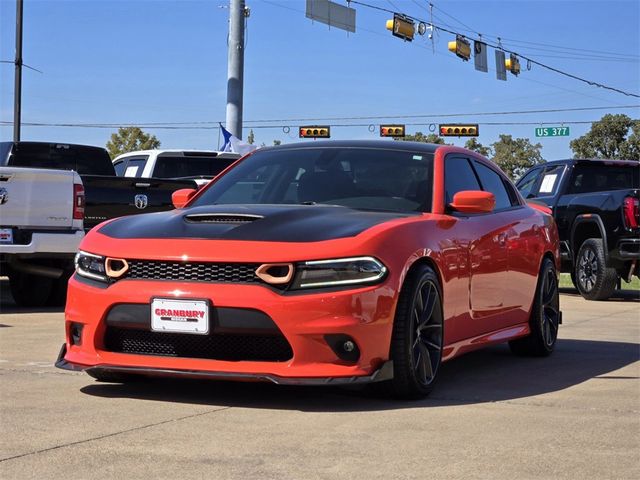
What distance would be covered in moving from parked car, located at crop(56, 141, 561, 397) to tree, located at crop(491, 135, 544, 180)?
296ft

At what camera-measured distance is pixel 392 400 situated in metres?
5.87

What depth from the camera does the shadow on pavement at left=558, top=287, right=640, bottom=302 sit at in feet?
50.5

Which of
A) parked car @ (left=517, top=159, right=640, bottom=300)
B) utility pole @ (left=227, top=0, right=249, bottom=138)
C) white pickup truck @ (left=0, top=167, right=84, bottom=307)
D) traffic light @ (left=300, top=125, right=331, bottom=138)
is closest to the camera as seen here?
white pickup truck @ (left=0, top=167, right=84, bottom=307)

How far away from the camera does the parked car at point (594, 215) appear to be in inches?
565

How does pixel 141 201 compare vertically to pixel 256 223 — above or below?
below

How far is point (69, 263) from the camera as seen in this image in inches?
443

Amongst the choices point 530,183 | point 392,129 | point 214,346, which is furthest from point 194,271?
point 392,129

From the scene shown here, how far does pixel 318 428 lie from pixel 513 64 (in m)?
35.3

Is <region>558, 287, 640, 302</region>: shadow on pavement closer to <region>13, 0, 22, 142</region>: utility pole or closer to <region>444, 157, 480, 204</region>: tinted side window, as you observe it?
<region>444, 157, 480, 204</region>: tinted side window

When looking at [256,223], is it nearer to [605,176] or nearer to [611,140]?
[605,176]

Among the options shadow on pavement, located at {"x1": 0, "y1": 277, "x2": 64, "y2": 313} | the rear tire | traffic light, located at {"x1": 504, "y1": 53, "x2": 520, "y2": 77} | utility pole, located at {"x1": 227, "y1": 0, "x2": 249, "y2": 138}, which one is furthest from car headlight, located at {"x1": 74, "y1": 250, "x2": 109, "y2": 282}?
traffic light, located at {"x1": 504, "y1": 53, "x2": 520, "y2": 77}

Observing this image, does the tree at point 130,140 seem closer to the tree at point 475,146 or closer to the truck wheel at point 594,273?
the tree at point 475,146

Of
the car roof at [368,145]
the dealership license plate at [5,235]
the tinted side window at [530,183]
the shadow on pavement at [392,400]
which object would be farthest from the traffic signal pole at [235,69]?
the car roof at [368,145]

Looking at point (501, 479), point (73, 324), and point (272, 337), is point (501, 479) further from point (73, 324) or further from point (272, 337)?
point (73, 324)
